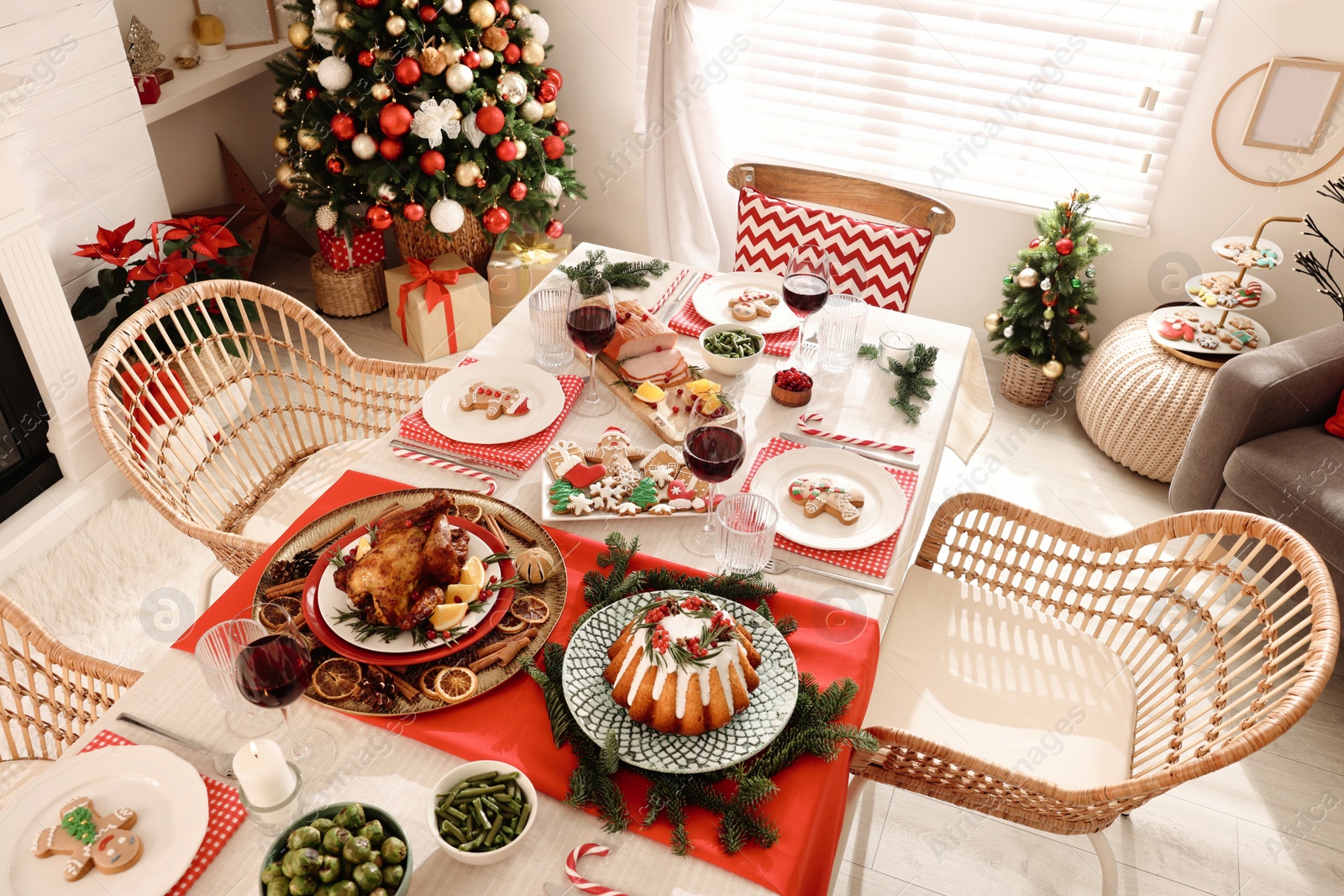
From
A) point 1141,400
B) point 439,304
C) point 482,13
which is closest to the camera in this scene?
point 482,13

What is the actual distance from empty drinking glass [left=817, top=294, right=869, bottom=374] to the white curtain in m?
1.58

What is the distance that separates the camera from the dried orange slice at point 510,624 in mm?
1280

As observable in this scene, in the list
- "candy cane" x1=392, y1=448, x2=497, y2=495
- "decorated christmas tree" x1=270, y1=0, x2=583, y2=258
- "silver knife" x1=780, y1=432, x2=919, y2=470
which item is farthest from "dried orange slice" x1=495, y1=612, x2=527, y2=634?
"decorated christmas tree" x1=270, y1=0, x2=583, y2=258

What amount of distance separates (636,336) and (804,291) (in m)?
0.34

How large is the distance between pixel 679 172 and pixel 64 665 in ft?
8.44

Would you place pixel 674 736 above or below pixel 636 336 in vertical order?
below

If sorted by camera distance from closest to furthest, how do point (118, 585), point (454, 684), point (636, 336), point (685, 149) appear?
point (454, 684)
point (636, 336)
point (118, 585)
point (685, 149)

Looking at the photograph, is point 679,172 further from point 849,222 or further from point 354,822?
point 354,822

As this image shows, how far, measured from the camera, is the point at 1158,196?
3.00m

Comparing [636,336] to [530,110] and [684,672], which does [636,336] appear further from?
[530,110]

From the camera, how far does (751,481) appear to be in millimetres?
1569

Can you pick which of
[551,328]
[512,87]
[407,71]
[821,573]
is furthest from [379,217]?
[821,573]

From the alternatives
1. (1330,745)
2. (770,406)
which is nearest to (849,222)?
(770,406)

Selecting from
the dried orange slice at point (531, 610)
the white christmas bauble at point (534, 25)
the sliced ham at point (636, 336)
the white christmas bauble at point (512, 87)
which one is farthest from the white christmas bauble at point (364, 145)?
the dried orange slice at point (531, 610)
